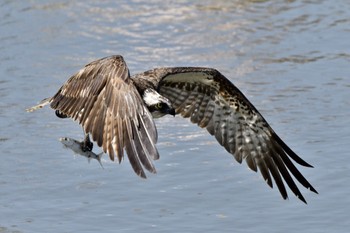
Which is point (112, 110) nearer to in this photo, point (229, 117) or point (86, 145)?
point (86, 145)

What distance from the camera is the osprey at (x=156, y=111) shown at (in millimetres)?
8102

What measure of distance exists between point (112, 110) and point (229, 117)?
2224 mm

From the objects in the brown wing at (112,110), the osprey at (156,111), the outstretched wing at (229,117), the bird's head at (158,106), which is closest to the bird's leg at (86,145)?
the osprey at (156,111)

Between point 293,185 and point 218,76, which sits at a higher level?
point 218,76

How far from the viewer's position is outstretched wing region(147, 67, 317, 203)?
9.91m

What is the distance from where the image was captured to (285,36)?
14.3m

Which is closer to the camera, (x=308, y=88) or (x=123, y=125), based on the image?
(x=123, y=125)

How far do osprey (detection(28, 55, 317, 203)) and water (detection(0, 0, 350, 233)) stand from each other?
335mm

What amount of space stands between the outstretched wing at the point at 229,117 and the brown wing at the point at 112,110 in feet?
3.31

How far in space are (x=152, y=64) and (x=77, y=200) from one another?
3.79 m

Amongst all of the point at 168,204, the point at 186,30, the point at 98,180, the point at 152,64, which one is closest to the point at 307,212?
the point at 168,204

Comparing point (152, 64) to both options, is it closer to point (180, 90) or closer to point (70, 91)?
point (180, 90)

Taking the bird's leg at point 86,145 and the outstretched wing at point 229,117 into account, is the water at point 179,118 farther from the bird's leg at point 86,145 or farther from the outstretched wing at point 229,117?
the bird's leg at point 86,145

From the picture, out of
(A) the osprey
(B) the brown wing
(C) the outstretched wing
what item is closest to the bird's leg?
(A) the osprey
